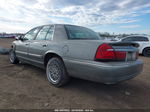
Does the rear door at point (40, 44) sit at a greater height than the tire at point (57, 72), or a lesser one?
greater

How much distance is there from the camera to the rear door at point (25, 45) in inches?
154

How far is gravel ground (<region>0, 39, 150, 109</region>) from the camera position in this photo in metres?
2.21

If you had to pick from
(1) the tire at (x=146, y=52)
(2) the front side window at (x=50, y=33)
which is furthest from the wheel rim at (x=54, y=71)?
(1) the tire at (x=146, y=52)

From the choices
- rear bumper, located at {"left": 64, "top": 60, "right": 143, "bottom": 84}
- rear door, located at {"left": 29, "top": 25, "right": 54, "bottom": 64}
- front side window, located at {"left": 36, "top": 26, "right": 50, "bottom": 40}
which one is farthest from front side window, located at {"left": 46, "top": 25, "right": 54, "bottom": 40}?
rear bumper, located at {"left": 64, "top": 60, "right": 143, "bottom": 84}

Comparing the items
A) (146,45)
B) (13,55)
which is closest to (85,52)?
(13,55)

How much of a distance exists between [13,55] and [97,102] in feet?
13.8

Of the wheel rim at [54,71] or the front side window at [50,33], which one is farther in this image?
the front side window at [50,33]

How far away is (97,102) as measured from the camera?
7.65 feet

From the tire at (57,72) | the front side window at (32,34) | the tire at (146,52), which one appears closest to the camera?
the tire at (57,72)

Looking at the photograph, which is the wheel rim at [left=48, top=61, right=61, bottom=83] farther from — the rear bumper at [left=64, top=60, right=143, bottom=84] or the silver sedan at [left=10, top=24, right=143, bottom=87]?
the rear bumper at [left=64, top=60, right=143, bottom=84]

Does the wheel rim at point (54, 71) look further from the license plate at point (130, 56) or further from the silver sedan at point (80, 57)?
the license plate at point (130, 56)

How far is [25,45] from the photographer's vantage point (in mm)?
4059

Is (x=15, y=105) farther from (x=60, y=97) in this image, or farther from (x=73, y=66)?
(x=73, y=66)

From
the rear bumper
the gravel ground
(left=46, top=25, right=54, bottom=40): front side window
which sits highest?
(left=46, top=25, right=54, bottom=40): front side window
